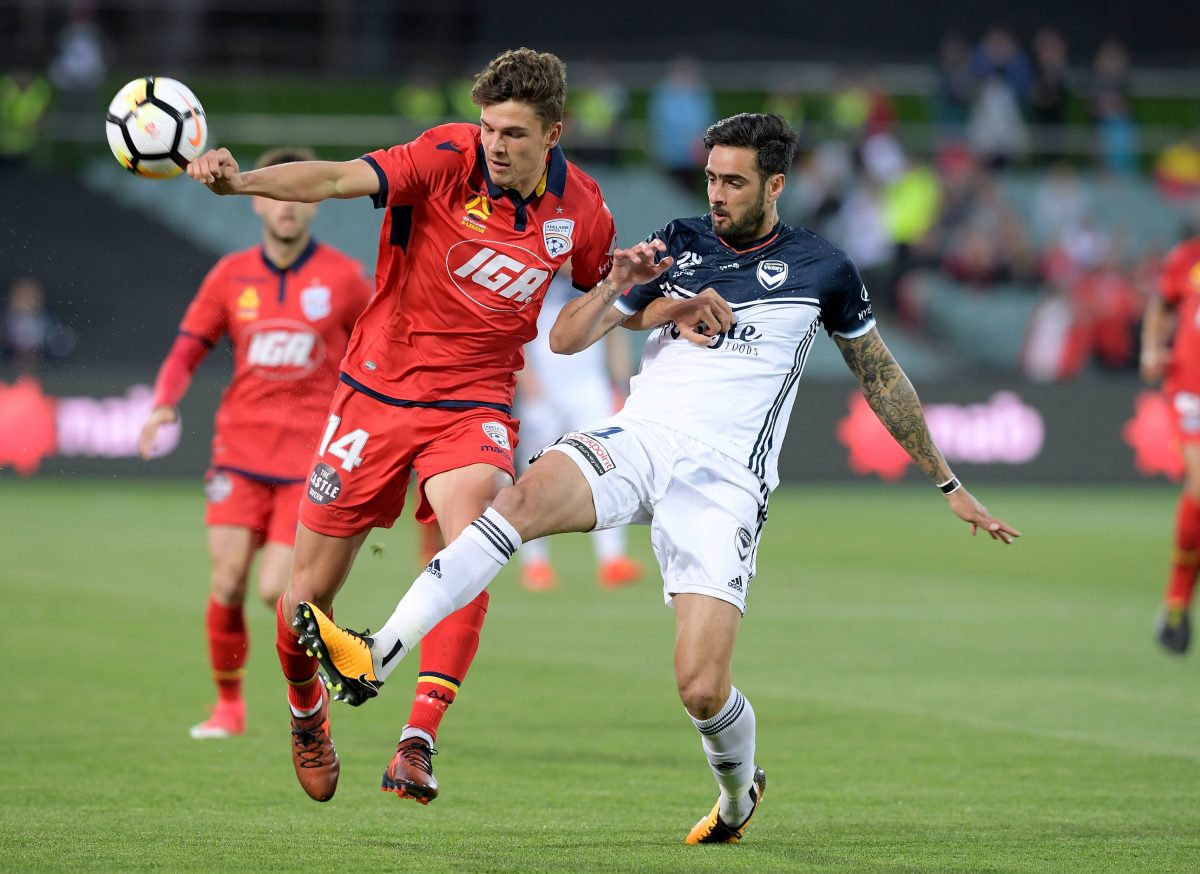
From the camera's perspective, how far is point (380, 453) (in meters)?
6.39

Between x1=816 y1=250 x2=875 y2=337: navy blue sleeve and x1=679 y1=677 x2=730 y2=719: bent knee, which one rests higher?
x1=816 y1=250 x2=875 y2=337: navy blue sleeve

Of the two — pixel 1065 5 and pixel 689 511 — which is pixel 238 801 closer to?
pixel 689 511

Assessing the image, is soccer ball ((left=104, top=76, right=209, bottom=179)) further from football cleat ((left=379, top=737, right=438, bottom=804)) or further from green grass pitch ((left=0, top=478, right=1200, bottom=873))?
green grass pitch ((left=0, top=478, right=1200, bottom=873))

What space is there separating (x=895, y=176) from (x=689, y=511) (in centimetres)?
1879

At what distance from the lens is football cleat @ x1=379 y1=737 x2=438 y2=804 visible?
579 cm

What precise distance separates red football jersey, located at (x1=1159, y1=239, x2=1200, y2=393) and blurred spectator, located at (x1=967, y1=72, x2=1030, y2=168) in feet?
46.3

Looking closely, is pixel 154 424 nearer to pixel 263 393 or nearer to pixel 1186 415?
pixel 263 393

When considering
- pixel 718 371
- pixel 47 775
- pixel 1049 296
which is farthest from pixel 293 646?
pixel 1049 296

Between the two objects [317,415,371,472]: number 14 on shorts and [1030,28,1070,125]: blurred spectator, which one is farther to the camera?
[1030,28,1070,125]: blurred spectator

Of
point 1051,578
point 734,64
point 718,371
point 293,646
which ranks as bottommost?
point 1051,578

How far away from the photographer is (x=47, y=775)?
711cm

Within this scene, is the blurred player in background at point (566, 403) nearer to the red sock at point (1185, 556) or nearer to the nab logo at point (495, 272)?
the red sock at point (1185, 556)

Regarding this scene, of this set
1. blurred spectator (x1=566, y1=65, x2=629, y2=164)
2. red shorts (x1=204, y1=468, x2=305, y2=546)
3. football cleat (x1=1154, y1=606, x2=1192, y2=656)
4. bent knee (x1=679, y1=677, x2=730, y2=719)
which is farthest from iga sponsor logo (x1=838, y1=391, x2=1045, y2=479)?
bent knee (x1=679, y1=677, x2=730, y2=719)

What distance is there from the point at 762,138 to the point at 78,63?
2008 centimetres
